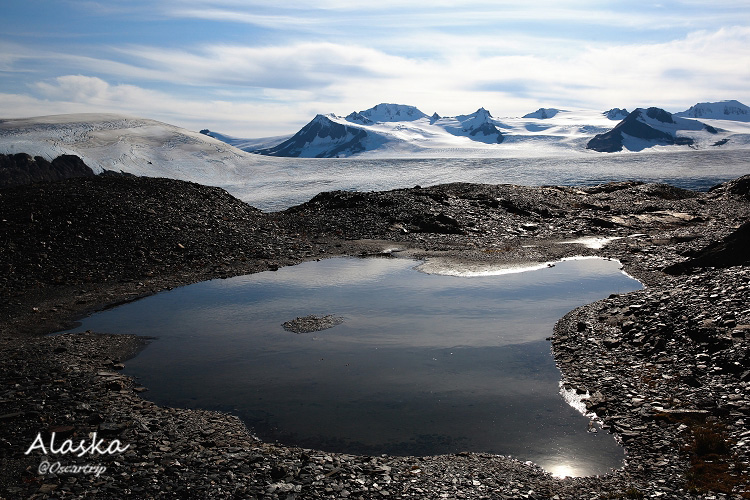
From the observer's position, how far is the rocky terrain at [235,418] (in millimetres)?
8453

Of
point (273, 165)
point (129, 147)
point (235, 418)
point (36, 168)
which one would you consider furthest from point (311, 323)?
point (273, 165)

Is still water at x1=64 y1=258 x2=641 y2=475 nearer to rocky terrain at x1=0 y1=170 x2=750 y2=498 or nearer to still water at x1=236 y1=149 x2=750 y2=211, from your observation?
rocky terrain at x1=0 y1=170 x2=750 y2=498

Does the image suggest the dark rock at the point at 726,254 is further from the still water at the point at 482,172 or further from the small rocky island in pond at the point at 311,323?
the still water at the point at 482,172

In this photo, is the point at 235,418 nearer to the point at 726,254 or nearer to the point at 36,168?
the point at 726,254

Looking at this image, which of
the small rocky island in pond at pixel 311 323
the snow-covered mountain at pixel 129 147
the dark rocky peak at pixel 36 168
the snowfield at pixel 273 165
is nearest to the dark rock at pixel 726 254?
the small rocky island in pond at pixel 311 323

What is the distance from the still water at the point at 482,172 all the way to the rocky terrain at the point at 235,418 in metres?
45.2

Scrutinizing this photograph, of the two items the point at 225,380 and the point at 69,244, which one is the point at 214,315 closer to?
the point at 225,380

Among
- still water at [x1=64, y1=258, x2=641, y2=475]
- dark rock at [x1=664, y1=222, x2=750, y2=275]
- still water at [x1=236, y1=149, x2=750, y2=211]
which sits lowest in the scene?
still water at [x1=64, y1=258, x2=641, y2=475]

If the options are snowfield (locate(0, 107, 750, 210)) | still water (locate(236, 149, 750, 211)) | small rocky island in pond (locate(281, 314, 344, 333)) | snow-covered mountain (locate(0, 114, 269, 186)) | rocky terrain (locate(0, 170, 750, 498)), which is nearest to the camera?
rocky terrain (locate(0, 170, 750, 498))

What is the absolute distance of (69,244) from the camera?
2292 cm

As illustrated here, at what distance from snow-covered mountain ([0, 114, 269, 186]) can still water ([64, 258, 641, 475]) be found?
64241 millimetres

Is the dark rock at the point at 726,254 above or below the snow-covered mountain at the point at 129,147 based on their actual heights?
below

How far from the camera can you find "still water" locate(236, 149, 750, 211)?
3223 inches

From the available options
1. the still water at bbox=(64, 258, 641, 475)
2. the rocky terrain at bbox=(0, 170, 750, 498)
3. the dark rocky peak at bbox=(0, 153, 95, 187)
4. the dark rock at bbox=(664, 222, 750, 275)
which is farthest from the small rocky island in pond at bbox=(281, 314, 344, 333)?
the dark rocky peak at bbox=(0, 153, 95, 187)
